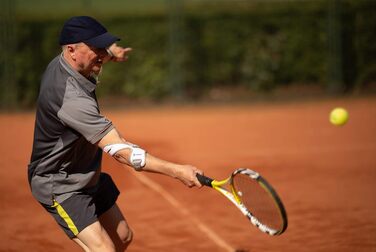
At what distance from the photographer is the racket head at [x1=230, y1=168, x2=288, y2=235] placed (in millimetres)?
3770

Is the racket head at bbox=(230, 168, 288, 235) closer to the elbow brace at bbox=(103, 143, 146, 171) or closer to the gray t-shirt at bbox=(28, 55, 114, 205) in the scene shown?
the elbow brace at bbox=(103, 143, 146, 171)

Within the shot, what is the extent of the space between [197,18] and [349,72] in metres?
4.53

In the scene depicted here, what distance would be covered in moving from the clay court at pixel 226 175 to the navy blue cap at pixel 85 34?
8.59 feet

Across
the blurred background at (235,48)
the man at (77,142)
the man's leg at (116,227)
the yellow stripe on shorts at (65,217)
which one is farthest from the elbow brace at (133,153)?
the blurred background at (235,48)

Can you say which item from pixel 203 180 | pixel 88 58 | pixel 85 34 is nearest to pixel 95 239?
pixel 203 180

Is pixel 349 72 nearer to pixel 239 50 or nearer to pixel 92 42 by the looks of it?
pixel 239 50

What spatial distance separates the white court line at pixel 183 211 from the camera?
5.84 meters

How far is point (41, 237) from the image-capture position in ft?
20.3

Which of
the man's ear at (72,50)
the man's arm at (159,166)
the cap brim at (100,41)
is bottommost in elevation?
the man's arm at (159,166)

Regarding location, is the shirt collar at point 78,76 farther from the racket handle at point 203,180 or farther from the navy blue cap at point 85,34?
the racket handle at point 203,180

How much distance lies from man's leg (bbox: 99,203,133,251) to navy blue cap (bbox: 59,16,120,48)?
1.41 metres

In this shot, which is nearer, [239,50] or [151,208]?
[151,208]

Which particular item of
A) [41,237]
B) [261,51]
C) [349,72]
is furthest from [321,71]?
[41,237]

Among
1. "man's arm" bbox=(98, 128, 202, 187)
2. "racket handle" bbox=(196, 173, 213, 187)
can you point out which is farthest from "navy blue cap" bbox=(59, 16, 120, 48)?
"racket handle" bbox=(196, 173, 213, 187)
